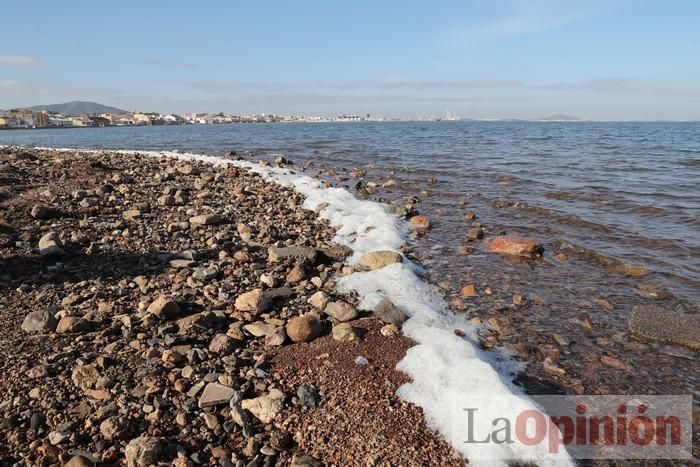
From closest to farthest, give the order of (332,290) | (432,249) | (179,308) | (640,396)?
(640,396) < (179,308) < (332,290) < (432,249)

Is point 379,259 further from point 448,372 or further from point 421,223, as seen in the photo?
point 421,223

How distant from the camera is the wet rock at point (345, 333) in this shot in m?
4.23

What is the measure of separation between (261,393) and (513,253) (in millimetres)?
5465

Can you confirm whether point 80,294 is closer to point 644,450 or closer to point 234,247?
point 234,247

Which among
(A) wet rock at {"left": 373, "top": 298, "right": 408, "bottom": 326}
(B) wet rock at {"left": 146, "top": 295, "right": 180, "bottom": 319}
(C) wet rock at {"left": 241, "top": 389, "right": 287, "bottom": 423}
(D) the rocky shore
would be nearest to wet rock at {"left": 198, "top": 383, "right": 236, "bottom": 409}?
(D) the rocky shore

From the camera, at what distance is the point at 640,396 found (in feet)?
12.1

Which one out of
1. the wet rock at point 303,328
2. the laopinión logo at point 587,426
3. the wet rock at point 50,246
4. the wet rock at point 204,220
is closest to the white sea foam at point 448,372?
the laopinión logo at point 587,426

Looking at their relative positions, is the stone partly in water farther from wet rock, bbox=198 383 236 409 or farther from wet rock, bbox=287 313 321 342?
wet rock, bbox=198 383 236 409

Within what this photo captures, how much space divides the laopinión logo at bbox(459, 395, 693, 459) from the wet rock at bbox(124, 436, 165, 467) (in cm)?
224

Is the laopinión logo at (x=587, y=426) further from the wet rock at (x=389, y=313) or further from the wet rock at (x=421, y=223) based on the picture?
the wet rock at (x=421, y=223)

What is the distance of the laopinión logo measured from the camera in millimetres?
3045

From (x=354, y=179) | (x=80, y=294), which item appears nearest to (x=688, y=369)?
(x=80, y=294)

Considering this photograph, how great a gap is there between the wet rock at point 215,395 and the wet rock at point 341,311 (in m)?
1.59

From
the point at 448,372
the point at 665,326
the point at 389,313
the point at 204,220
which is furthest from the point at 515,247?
the point at 204,220
